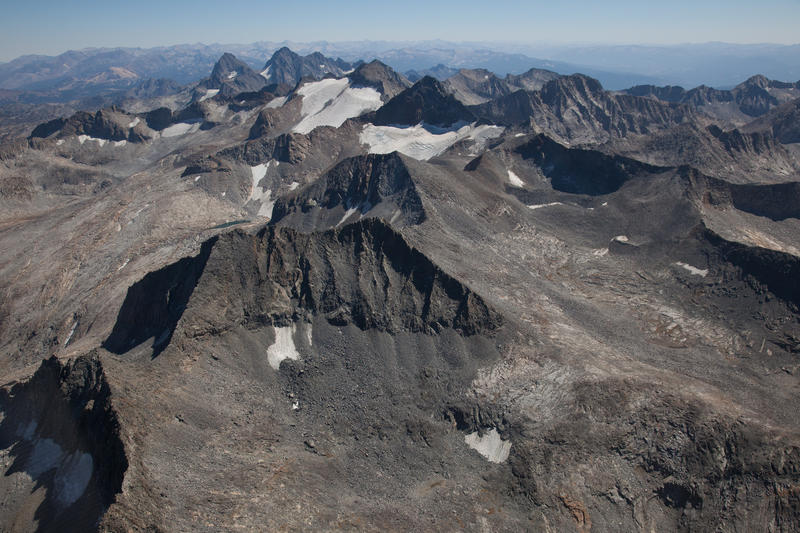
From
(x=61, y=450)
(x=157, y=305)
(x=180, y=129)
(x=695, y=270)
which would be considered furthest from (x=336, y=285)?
(x=180, y=129)

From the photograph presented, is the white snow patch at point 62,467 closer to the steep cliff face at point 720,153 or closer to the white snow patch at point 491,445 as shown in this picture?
the white snow patch at point 491,445

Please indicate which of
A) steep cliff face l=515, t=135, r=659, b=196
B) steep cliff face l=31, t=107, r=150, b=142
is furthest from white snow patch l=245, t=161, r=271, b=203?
steep cliff face l=31, t=107, r=150, b=142

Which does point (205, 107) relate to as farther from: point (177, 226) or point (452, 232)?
point (452, 232)

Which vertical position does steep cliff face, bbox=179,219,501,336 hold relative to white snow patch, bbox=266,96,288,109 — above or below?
below

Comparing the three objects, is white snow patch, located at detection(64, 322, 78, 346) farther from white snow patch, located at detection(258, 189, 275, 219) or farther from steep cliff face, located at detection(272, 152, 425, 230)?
white snow patch, located at detection(258, 189, 275, 219)

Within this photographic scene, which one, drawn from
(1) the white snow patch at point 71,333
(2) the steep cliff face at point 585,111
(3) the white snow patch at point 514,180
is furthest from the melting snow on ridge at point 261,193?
(2) the steep cliff face at point 585,111

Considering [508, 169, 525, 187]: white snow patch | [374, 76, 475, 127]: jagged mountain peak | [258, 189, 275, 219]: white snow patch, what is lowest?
[258, 189, 275, 219]: white snow patch
